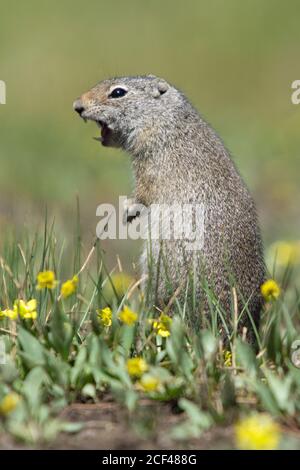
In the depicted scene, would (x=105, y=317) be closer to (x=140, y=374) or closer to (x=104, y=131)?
(x=140, y=374)

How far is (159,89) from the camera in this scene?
6.82 meters

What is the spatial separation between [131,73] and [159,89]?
404 inches

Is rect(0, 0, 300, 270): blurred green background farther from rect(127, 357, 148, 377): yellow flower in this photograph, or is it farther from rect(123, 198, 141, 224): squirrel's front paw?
rect(127, 357, 148, 377): yellow flower

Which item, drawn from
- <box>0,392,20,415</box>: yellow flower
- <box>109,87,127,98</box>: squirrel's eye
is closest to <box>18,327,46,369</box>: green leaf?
<box>0,392,20,415</box>: yellow flower

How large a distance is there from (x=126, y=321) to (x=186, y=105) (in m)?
2.71

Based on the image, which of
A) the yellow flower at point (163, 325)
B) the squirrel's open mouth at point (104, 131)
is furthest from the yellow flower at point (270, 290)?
the squirrel's open mouth at point (104, 131)

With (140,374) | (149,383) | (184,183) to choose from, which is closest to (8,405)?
(149,383)

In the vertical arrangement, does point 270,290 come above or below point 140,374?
above

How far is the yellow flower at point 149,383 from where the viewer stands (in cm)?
385

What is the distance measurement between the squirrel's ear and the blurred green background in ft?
5.43

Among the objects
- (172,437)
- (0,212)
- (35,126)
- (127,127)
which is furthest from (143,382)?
(35,126)

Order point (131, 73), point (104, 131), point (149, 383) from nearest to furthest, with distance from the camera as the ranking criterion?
point (149, 383) → point (104, 131) → point (131, 73)

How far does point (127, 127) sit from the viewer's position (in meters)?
6.73
